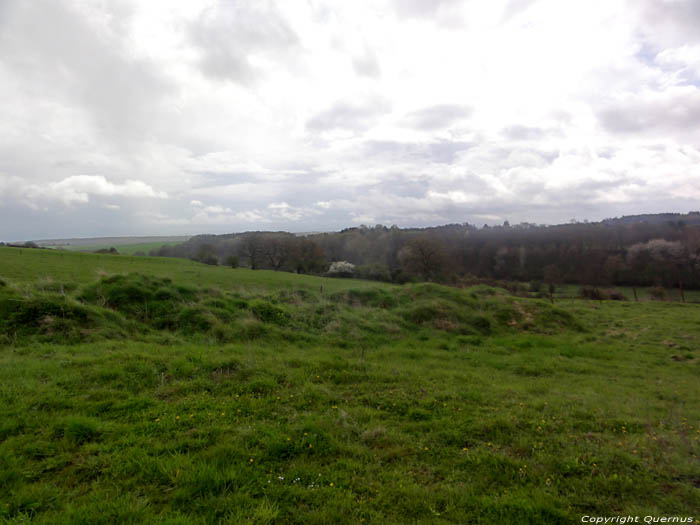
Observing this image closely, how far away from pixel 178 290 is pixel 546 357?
1308cm

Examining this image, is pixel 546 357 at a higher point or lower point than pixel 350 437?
lower

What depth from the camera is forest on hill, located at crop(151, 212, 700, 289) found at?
51219mm

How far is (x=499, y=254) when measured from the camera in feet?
246

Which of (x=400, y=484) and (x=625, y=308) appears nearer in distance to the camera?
Result: (x=400, y=484)

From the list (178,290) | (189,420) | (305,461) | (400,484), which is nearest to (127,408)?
(189,420)

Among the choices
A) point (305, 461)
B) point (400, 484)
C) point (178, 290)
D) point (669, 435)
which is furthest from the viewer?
point (178, 290)

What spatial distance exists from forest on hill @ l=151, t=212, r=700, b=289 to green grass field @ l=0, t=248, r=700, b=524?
4142cm

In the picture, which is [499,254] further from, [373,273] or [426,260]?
[373,273]

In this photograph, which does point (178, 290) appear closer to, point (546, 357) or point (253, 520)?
point (253, 520)

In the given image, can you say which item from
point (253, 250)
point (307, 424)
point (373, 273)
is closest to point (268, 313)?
point (307, 424)

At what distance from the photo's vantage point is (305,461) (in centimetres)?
409

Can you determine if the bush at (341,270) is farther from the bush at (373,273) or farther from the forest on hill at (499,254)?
the bush at (373,273)

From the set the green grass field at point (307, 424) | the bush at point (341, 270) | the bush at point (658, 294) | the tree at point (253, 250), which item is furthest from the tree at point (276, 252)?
the green grass field at point (307, 424)

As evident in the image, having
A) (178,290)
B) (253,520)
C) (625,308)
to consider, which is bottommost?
(625,308)
